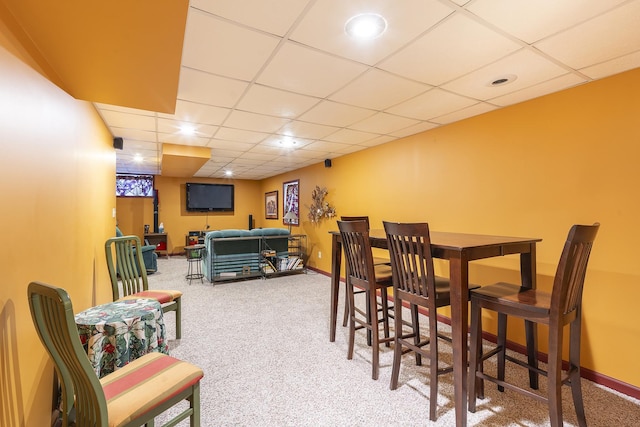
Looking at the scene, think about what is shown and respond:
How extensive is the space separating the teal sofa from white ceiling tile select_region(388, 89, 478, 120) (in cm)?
Answer: 343

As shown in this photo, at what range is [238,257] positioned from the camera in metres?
5.20

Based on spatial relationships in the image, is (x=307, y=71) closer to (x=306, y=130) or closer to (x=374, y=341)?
(x=306, y=130)

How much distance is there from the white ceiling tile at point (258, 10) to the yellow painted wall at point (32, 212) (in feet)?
2.79

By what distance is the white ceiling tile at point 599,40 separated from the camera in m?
1.49

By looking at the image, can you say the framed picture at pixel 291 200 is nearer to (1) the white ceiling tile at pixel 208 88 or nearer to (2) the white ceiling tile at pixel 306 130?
(2) the white ceiling tile at pixel 306 130

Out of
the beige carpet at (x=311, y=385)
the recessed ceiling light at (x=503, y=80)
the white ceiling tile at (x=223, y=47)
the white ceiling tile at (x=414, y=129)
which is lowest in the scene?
the beige carpet at (x=311, y=385)

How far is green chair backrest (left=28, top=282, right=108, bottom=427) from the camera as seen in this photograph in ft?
3.39

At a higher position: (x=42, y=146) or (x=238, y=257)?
(x=42, y=146)

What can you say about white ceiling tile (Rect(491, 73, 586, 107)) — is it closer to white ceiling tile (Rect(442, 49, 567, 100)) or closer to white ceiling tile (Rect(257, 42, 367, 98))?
white ceiling tile (Rect(442, 49, 567, 100))

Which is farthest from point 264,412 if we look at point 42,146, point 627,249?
point 627,249

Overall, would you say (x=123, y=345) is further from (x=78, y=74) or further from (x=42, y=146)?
(x=78, y=74)

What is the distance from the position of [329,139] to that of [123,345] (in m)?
3.23

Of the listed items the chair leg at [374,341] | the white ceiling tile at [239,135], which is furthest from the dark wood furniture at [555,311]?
the white ceiling tile at [239,135]

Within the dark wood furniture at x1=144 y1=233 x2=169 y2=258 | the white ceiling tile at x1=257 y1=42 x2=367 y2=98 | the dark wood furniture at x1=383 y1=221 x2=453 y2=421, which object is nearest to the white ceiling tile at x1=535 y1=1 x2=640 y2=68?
the white ceiling tile at x1=257 y1=42 x2=367 y2=98
